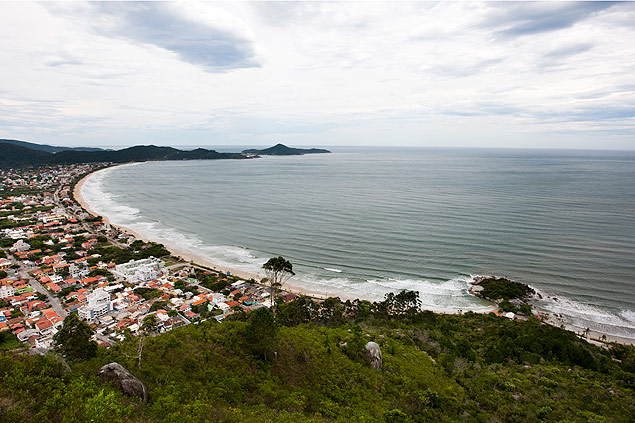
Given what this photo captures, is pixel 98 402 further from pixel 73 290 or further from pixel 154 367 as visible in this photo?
pixel 73 290

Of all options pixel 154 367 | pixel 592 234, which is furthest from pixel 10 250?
pixel 592 234

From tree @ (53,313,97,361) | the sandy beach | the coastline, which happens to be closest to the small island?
the coastline

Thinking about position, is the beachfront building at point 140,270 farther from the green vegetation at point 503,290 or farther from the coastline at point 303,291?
the green vegetation at point 503,290

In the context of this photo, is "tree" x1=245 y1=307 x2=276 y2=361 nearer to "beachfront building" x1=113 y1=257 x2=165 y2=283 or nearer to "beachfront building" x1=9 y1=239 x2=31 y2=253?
"beachfront building" x1=113 y1=257 x2=165 y2=283

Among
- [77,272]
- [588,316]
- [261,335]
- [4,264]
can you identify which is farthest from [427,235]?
[4,264]

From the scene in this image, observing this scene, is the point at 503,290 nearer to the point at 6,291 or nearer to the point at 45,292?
the point at 45,292

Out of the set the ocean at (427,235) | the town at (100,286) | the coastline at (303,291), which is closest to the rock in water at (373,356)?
the town at (100,286)
